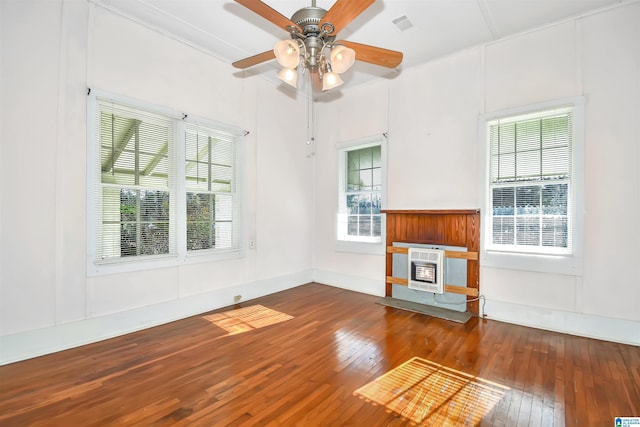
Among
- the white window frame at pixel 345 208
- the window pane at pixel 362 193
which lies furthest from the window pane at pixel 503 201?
the window pane at pixel 362 193

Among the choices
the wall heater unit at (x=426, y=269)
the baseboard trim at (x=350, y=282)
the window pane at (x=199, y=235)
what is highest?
the window pane at (x=199, y=235)

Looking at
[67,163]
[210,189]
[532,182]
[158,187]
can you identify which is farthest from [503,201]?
[67,163]

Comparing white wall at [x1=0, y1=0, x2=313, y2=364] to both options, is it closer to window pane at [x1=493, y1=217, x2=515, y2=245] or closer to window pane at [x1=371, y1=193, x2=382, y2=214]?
window pane at [x1=371, y1=193, x2=382, y2=214]

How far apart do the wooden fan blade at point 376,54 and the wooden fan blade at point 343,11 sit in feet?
0.74

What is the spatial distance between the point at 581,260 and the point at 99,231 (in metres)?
4.94

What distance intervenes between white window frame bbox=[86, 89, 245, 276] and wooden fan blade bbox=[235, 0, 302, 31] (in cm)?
203

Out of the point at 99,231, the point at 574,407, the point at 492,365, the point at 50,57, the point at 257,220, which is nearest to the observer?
the point at 574,407

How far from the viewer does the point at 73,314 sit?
9.05 feet

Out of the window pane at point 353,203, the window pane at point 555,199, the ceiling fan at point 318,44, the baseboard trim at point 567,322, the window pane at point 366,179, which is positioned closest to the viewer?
the ceiling fan at point 318,44

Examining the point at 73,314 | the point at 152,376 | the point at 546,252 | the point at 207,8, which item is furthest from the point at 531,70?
the point at 73,314

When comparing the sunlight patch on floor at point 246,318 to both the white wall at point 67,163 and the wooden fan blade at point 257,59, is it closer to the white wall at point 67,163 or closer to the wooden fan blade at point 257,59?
the white wall at point 67,163

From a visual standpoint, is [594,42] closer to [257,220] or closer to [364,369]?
[364,369]

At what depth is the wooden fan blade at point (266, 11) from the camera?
1784 millimetres

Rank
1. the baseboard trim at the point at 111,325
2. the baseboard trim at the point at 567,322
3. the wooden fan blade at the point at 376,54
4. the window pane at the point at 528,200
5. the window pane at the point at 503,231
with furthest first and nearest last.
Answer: the window pane at the point at 503,231
the window pane at the point at 528,200
the baseboard trim at the point at 567,322
the baseboard trim at the point at 111,325
the wooden fan blade at the point at 376,54
